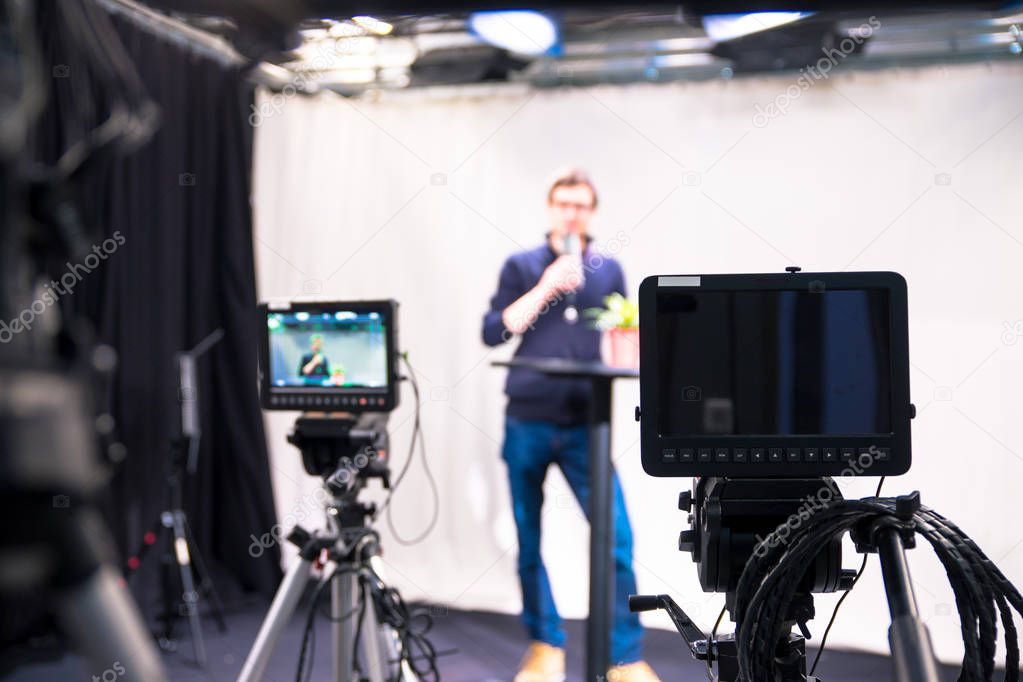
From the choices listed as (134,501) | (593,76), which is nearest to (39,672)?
(134,501)

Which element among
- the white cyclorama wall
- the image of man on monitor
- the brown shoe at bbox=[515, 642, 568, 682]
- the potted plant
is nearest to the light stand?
the white cyclorama wall

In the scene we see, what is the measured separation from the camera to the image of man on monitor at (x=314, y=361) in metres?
1.85

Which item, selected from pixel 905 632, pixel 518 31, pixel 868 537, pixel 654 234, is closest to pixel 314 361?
pixel 868 537

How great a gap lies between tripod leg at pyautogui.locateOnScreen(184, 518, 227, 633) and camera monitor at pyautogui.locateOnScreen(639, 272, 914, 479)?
2491 millimetres

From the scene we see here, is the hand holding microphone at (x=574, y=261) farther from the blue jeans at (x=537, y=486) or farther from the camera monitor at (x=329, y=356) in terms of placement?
the camera monitor at (x=329, y=356)

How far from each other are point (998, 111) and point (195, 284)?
3196mm

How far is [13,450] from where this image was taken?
56 cm

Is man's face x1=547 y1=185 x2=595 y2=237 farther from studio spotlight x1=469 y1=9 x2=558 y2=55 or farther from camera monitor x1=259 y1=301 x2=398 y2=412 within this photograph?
camera monitor x1=259 y1=301 x2=398 y2=412

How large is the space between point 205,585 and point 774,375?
2762 millimetres

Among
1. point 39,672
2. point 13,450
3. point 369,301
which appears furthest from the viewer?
point 39,672

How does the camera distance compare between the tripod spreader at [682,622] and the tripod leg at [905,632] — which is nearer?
the tripod leg at [905,632]

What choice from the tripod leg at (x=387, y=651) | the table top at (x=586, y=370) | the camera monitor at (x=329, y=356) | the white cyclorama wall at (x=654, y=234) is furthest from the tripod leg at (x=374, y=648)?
the white cyclorama wall at (x=654, y=234)

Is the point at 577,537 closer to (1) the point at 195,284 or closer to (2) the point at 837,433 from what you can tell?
(1) the point at 195,284

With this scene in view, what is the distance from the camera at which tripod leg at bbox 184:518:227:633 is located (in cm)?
303
